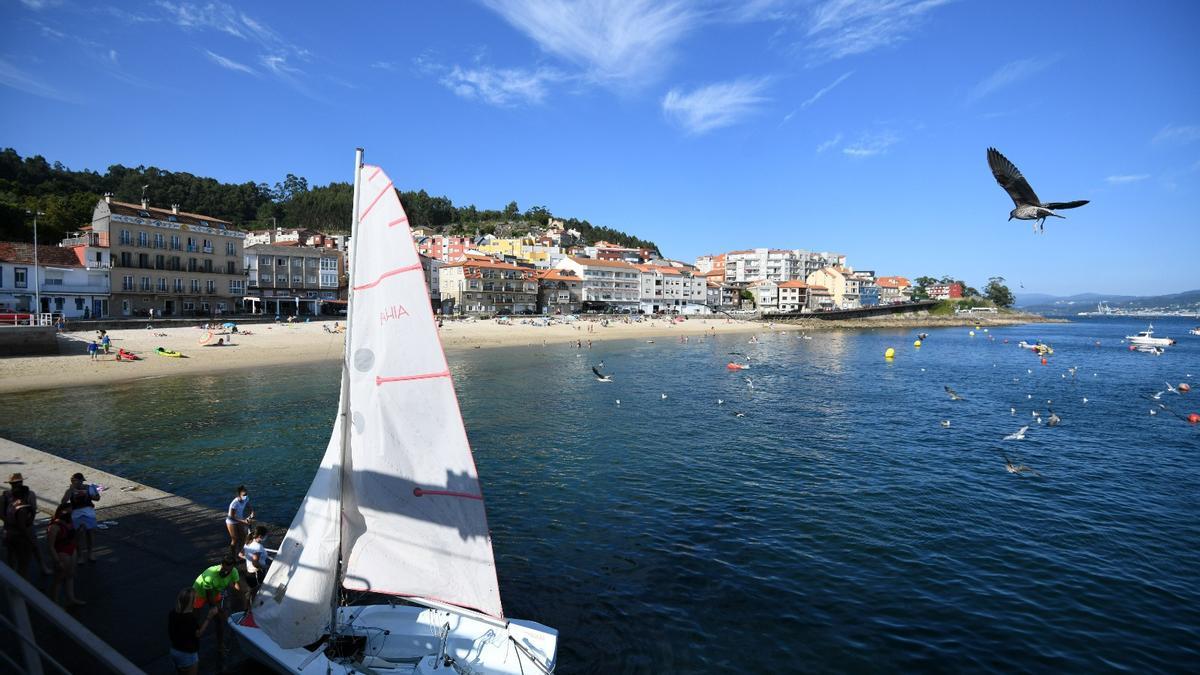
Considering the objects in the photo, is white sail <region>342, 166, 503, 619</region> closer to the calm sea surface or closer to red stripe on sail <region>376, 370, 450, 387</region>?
red stripe on sail <region>376, 370, 450, 387</region>

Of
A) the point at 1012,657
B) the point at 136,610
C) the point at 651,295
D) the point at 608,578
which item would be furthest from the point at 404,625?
the point at 651,295

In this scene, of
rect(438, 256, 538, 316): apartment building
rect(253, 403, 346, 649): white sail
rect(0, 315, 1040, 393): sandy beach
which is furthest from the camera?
rect(438, 256, 538, 316): apartment building

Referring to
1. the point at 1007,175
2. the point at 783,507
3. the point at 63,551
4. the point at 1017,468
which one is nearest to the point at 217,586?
the point at 63,551

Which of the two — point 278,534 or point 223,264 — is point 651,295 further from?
point 278,534

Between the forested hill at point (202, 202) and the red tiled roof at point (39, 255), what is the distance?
12399 mm

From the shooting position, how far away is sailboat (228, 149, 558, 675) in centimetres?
751

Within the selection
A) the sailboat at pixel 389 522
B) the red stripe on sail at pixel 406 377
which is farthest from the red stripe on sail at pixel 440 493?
the red stripe on sail at pixel 406 377

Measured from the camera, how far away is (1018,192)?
12.7 m

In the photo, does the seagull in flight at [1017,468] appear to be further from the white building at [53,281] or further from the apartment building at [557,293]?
the apartment building at [557,293]

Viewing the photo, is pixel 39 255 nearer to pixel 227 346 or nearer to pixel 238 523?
pixel 227 346

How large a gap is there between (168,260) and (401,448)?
235 ft

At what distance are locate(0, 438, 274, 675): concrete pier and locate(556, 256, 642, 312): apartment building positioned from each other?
107 m

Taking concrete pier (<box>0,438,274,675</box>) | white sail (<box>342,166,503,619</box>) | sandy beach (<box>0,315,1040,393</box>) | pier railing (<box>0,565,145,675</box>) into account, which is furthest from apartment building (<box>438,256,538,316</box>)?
pier railing (<box>0,565,145,675</box>)

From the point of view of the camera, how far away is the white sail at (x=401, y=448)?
7.49 m
